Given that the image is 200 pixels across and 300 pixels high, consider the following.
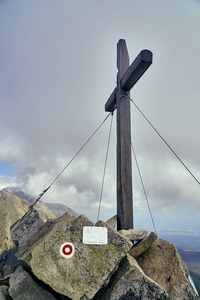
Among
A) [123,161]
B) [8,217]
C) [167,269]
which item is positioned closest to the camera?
[167,269]

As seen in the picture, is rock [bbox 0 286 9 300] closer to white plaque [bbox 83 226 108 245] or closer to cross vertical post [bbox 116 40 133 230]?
white plaque [bbox 83 226 108 245]

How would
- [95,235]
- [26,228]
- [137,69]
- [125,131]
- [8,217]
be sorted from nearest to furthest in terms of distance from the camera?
1. [95,235]
2. [26,228]
3. [137,69]
4. [125,131]
5. [8,217]

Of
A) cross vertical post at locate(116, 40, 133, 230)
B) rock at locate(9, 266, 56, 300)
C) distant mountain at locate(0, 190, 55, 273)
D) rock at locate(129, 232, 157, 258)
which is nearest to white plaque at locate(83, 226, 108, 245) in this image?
rock at locate(129, 232, 157, 258)

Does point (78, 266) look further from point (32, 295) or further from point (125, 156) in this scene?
point (125, 156)

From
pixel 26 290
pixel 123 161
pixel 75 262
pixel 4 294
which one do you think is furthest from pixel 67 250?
pixel 123 161

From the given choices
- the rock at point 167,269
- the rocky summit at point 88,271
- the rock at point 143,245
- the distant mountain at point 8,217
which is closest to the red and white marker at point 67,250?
the rocky summit at point 88,271

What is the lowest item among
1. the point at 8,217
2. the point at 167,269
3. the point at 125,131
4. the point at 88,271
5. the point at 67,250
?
the point at 167,269

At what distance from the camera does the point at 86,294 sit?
3.91 m

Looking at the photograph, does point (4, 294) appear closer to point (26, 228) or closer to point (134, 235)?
point (26, 228)

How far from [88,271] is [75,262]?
33 centimetres

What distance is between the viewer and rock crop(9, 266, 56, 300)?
13.6ft

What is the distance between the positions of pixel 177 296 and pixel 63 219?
3.05 metres

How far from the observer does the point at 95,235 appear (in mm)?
4574

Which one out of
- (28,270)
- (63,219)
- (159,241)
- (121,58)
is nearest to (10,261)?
(28,270)
